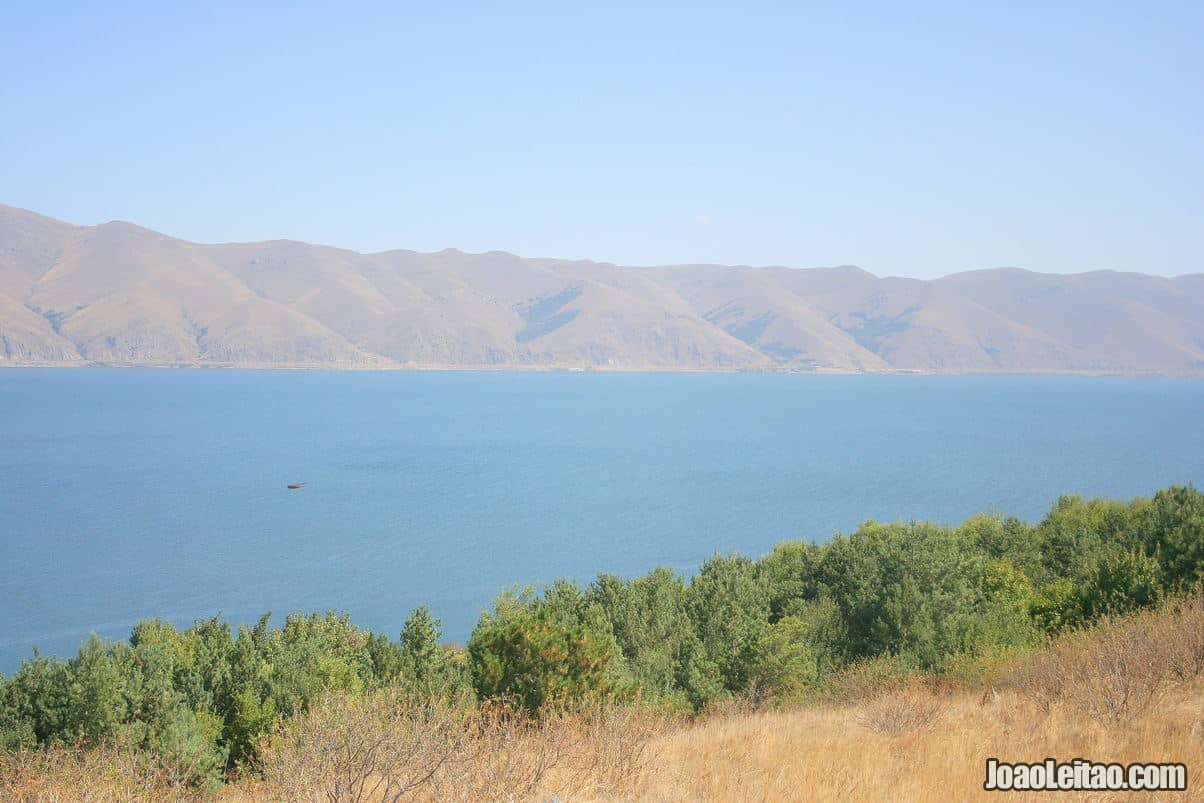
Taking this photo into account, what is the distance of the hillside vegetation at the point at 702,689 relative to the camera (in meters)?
7.75

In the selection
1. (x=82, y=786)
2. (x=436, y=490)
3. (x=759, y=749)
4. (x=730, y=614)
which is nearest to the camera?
(x=82, y=786)

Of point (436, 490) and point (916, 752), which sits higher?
point (916, 752)

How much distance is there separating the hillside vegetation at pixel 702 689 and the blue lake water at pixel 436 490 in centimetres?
2256

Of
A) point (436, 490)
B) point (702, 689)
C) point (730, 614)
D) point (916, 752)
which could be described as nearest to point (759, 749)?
point (916, 752)

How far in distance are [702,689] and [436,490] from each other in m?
64.6

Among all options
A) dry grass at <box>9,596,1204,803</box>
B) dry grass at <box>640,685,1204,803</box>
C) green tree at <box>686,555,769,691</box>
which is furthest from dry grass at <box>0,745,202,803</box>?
green tree at <box>686,555,769,691</box>

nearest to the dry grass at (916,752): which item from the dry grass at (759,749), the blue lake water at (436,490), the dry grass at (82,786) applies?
the dry grass at (759,749)

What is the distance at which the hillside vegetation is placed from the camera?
7.75m

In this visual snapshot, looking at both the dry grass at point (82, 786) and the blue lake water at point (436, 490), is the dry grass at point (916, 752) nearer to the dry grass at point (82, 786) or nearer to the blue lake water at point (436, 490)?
the dry grass at point (82, 786)

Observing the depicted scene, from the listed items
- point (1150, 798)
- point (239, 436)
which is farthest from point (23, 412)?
point (1150, 798)

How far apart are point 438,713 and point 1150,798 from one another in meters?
5.88

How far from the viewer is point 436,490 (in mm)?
80062

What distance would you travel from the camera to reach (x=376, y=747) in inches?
278

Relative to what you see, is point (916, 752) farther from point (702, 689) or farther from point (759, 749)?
point (702, 689)
